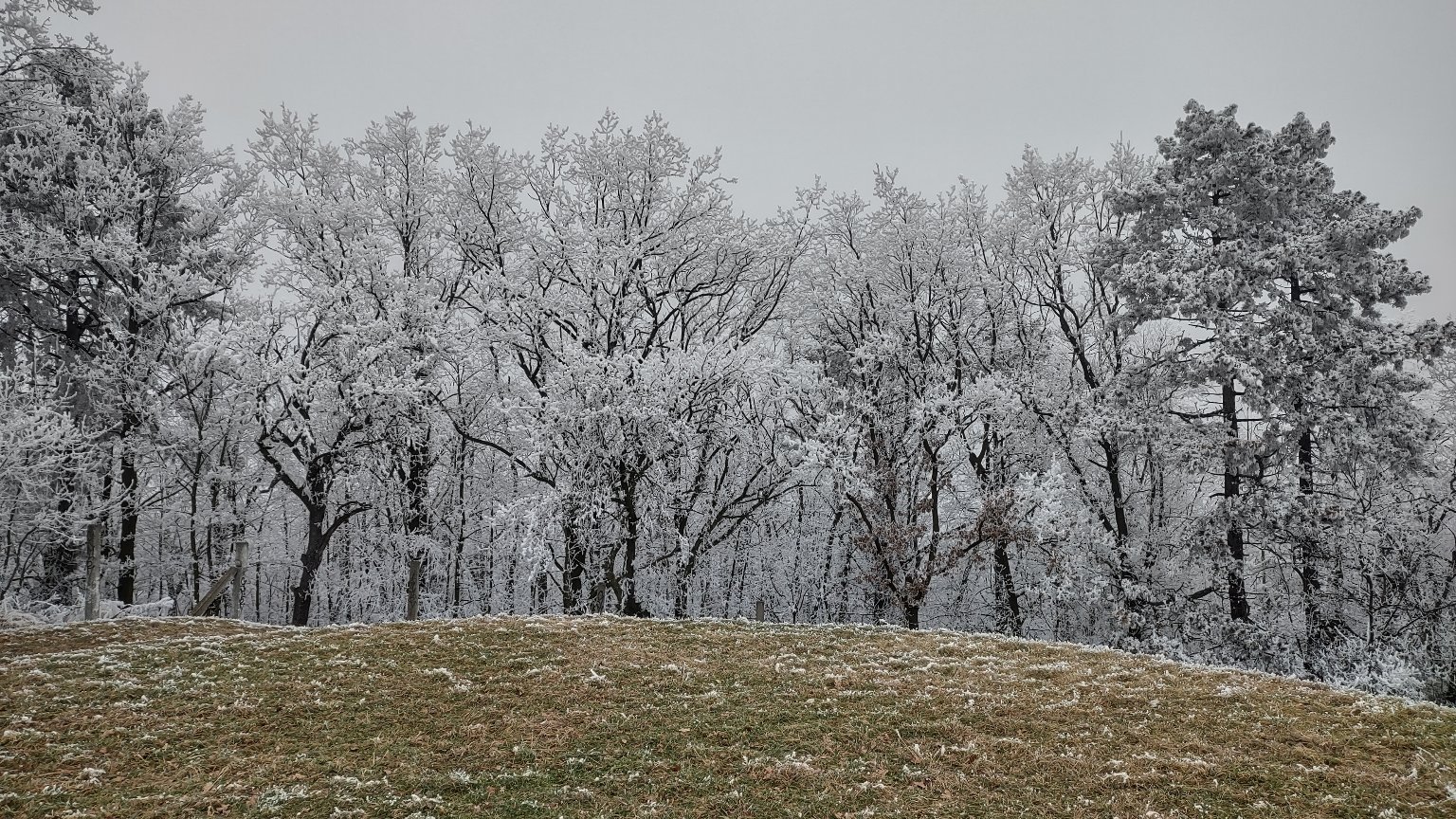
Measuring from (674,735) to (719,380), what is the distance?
1583cm

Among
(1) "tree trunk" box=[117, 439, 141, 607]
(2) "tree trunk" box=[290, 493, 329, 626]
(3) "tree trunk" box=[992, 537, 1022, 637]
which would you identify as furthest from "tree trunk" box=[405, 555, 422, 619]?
(3) "tree trunk" box=[992, 537, 1022, 637]

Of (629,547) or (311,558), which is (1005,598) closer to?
(629,547)

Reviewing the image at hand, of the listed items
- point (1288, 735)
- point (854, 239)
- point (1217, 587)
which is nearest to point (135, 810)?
point (1288, 735)

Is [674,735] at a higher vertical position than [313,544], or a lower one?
lower

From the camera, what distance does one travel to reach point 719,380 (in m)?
24.8

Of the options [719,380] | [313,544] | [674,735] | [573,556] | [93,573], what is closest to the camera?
[674,735]

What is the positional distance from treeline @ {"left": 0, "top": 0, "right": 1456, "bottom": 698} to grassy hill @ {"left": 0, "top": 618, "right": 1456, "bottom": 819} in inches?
310

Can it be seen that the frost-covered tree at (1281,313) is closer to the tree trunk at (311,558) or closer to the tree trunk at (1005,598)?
the tree trunk at (1005,598)

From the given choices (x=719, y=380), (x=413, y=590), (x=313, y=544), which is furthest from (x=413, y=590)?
(x=719, y=380)

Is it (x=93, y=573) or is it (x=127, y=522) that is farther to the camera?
(x=127, y=522)

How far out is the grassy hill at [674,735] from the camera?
312 inches

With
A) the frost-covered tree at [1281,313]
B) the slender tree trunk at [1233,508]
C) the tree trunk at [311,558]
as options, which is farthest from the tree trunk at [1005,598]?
the tree trunk at [311,558]

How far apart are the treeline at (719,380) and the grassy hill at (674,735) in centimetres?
786

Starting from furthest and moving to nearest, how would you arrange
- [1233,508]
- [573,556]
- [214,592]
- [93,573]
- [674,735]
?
[573,556] < [1233,508] < [214,592] < [93,573] < [674,735]
